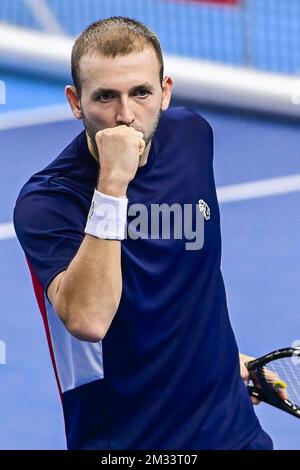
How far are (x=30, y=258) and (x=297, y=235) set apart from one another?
146 inches

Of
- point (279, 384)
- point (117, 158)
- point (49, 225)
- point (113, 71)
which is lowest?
point (279, 384)

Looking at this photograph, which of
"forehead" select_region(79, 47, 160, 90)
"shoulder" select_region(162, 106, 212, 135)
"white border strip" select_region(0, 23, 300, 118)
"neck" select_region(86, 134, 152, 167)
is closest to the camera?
"forehead" select_region(79, 47, 160, 90)

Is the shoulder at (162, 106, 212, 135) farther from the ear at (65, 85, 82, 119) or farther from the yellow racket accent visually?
the yellow racket accent

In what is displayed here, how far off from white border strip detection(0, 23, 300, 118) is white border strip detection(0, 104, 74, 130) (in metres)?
0.34

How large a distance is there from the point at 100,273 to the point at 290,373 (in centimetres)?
111

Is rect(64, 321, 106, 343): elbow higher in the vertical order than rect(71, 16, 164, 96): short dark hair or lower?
lower

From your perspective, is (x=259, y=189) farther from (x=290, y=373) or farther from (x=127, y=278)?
(x=127, y=278)

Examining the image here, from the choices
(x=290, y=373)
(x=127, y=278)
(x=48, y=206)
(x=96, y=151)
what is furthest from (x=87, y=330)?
(x=290, y=373)

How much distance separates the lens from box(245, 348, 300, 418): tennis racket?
4426 mm

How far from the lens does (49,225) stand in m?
3.94

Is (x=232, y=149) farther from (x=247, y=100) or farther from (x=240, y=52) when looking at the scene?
(x=240, y=52)

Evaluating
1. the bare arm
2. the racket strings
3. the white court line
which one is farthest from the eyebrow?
the white court line

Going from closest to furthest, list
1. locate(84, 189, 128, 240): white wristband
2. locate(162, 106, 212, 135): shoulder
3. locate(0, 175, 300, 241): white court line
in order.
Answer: locate(84, 189, 128, 240): white wristband
locate(162, 106, 212, 135): shoulder
locate(0, 175, 300, 241): white court line

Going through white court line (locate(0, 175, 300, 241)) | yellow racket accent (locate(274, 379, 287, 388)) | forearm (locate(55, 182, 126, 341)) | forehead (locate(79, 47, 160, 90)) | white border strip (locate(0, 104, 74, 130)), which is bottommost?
yellow racket accent (locate(274, 379, 287, 388))
